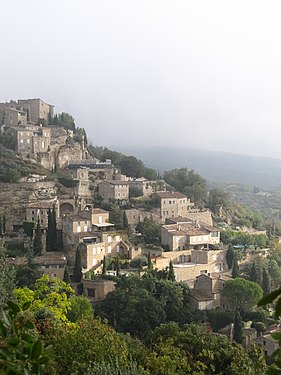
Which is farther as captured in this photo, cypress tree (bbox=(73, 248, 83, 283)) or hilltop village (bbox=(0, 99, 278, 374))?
hilltop village (bbox=(0, 99, 278, 374))

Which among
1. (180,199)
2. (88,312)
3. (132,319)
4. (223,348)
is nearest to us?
(223,348)

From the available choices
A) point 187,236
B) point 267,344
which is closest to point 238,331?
point 267,344

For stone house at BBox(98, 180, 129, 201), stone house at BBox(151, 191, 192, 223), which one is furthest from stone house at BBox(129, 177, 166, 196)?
stone house at BBox(151, 191, 192, 223)

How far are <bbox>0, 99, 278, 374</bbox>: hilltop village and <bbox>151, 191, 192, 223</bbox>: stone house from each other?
0.08m

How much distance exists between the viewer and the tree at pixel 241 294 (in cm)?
3120

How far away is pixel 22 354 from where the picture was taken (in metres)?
3.38

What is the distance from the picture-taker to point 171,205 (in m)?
42.9

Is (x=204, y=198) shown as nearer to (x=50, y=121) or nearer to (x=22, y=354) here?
A: (x=50, y=121)

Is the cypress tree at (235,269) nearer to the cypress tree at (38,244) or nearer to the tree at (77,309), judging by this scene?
the tree at (77,309)

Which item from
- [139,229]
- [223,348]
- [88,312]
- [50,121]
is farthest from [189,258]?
[50,121]

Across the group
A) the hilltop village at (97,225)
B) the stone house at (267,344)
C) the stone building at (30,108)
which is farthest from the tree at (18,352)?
the stone building at (30,108)

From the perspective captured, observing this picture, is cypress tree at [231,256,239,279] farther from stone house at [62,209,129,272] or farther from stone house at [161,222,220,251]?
stone house at [62,209,129,272]

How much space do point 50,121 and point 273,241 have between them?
88.9 feet

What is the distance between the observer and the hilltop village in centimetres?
3269
